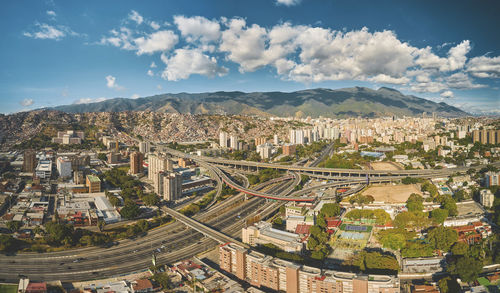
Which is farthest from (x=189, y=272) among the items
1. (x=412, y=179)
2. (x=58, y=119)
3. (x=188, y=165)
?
(x=58, y=119)

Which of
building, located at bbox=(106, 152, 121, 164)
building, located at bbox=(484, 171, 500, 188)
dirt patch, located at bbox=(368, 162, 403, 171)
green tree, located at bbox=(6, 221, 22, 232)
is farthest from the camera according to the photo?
building, located at bbox=(106, 152, 121, 164)

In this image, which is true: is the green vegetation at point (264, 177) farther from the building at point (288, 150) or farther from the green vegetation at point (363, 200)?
the building at point (288, 150)

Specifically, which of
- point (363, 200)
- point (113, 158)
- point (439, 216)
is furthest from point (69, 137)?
point (439, 216)

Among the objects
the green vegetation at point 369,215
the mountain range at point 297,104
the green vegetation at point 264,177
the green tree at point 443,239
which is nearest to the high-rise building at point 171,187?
the green vegetation at point 264,177

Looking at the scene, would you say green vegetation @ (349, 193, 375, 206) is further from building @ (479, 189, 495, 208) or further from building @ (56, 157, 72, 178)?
building @ (56, 157, 72, 178)

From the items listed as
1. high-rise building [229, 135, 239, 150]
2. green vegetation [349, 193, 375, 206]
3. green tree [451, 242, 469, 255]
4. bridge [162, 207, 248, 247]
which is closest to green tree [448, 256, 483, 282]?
green tree [451, 242, 469, 255]
